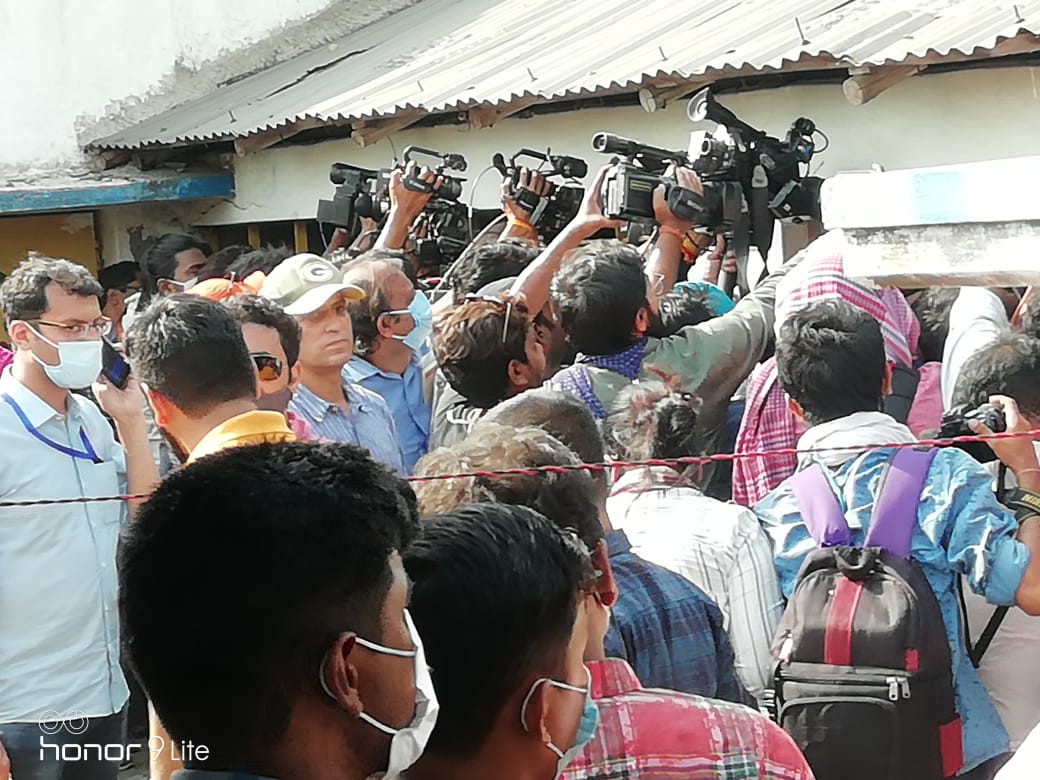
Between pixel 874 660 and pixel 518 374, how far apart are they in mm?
1346

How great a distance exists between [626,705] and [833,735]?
90cm

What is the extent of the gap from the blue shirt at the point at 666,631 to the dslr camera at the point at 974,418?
0.68 metres

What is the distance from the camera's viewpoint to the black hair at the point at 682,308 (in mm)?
3975

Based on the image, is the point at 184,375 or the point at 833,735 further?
the point at 184,375

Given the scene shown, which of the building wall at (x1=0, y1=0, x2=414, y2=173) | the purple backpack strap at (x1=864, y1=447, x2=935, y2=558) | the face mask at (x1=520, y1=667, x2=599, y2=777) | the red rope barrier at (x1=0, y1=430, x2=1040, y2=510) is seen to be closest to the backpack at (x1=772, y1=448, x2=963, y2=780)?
the purple backpack strap at (x1=864, y1=447, x2=935, y2=558)

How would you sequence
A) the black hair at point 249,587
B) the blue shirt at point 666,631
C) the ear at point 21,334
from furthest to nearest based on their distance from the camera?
1. the ear at point 21,334
2. the blue shirt at point 666,631
3. the black hair at point 249,587

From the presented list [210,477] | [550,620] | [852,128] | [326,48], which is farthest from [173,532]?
[326,48]

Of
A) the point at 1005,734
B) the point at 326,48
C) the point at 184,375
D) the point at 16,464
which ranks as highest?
the point at 326,48

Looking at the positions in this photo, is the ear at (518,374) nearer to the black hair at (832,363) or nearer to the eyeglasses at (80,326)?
the black hair at (832,363)

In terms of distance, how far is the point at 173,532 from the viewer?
1.56 meters

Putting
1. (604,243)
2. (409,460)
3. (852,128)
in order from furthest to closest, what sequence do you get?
(852,128)
(409,460)
(604,243)

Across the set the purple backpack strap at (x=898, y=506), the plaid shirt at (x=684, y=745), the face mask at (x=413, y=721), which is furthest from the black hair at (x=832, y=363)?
the face mask at (x=413, y=721)

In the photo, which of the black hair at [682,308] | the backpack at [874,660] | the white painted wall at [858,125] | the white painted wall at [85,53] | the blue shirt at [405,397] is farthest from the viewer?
the white painted wall at [85,53]

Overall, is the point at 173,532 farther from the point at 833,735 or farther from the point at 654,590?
the point at 833,735
